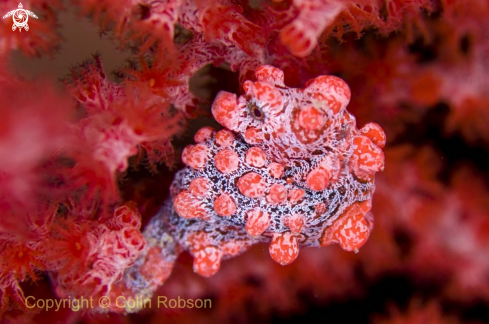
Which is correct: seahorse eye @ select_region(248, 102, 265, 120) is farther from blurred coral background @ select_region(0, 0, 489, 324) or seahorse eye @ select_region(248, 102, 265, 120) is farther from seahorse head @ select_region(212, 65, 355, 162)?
blurred coral background @ select_region(0, 0, 489, 324)

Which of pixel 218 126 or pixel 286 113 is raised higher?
pixel 286 113

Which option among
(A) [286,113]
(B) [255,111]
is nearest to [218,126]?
(B) [255,111]

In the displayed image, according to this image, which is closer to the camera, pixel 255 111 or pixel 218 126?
pixel 255 111

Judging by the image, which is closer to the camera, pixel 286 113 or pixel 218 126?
pixel 286 113

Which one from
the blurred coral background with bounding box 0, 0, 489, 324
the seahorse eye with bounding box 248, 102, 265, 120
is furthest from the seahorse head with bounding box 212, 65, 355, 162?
the blurred coral background with bounding box 0, 0, 489, 324

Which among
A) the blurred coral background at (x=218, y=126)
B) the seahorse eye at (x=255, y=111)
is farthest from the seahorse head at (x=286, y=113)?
the blurred coral background at (x=218, y=126)

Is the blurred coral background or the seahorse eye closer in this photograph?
the blurred coral background

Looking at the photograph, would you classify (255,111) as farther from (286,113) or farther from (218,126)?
(218,126)

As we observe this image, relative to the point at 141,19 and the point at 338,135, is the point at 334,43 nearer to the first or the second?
the point at 338,135

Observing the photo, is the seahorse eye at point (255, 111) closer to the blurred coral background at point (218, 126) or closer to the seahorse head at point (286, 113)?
the seahorse head at point (286, 113)
